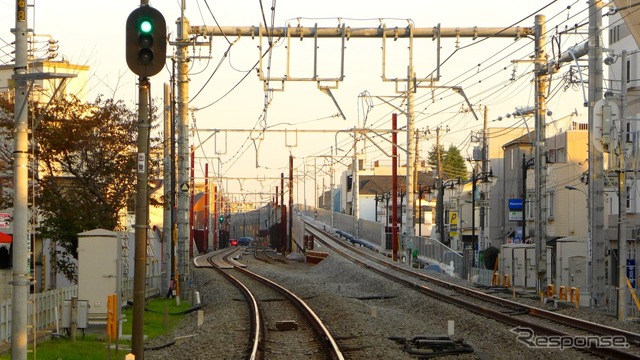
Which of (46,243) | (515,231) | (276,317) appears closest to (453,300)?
(276,317)

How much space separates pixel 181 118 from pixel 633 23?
15158 millimetres

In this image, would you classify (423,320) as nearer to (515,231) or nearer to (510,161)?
(515,231)

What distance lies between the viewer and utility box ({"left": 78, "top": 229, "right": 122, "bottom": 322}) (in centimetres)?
2217

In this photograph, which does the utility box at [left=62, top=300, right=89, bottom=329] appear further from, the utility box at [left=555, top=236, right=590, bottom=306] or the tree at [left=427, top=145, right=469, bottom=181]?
the tree at [left=427, top=145, right=469, bottom=181]

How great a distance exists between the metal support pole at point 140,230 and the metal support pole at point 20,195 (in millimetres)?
1462

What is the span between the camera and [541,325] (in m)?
22.9

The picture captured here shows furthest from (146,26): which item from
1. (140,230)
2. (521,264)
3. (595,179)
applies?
(521,264)

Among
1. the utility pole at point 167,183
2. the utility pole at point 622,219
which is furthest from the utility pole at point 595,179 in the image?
the utility pole at point 167,183

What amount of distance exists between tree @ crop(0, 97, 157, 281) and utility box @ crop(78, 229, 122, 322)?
8.33 meters

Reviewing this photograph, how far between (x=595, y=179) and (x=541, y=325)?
27.3ft

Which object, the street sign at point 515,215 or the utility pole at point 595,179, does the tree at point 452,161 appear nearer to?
the street sign at point 515,215

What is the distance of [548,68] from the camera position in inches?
1330

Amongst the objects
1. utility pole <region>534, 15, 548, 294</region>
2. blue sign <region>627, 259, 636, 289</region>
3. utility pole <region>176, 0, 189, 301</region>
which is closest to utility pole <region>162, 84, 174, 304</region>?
utility pole <region>176, 0, 189, 301</region>

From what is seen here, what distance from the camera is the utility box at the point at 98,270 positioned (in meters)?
22.2
